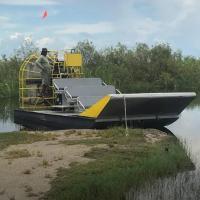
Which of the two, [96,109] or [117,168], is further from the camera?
[96,109]

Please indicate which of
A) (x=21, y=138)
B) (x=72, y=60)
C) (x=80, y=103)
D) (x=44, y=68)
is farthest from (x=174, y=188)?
(x=72, y=60)

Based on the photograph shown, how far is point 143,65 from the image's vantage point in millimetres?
45406

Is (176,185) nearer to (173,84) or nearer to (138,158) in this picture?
(138,158)

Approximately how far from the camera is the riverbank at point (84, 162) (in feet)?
26.1

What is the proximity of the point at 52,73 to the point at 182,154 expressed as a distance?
10.1 metres

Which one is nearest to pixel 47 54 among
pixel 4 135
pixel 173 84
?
pixel 4 135

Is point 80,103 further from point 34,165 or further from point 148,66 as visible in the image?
point 148,66

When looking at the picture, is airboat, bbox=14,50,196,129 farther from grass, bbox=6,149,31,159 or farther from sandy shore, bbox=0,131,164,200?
grass, bbox=6,149,31,159

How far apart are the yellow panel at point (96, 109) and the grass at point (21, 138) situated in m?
2.01

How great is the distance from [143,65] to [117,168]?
3613cm

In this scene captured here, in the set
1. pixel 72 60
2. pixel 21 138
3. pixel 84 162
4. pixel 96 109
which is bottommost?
pixel 84 162

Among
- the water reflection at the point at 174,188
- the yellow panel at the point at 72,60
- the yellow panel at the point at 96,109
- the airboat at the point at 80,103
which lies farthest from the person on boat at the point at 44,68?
the water reflection at the point at 174,188

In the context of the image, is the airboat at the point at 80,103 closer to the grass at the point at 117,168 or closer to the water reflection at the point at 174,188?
the grass at the point at 117,168

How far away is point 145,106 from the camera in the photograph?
54.5 ft
